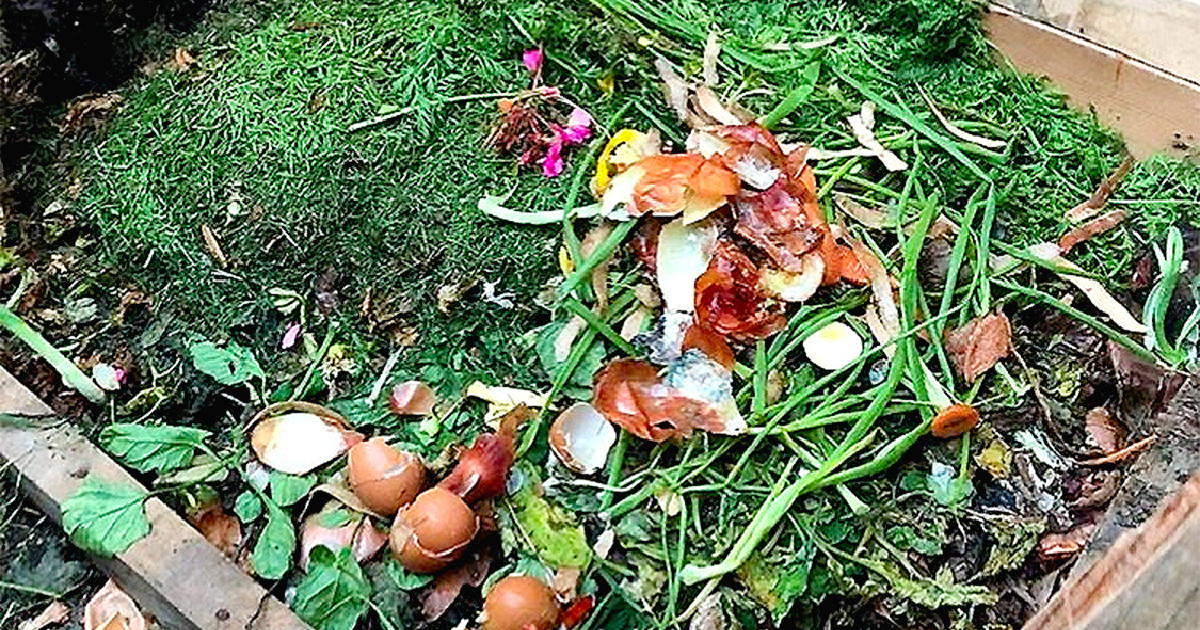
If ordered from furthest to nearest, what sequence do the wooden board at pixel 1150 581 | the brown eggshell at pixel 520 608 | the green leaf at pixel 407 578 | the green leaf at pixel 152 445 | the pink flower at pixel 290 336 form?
the pink flower at pixel 290 336 < the green leaf at pixel 152 445 < the green leaf at pixel 407 578 < the brown eggshell at pixel 520 608 < the wooden board at pixel 1150 581

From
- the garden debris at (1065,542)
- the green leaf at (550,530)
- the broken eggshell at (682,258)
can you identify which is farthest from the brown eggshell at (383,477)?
the garden debris at (1065,542)

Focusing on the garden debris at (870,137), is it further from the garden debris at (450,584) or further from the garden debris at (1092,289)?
the garden debris at (450,584)

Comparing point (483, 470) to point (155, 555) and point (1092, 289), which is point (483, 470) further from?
point (1092, 289)

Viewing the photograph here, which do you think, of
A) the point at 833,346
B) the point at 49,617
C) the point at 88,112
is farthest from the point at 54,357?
the point at 833,346

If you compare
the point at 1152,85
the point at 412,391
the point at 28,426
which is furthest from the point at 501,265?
the point at 1152,85

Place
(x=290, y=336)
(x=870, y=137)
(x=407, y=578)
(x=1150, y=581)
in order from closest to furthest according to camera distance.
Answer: (x=1150, y=581), (x=407, y=578), (x=290, y=336), (x=870, y=137)

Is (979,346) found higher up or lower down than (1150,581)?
lower down

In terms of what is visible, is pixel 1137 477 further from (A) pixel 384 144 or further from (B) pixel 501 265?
(A) pixel 384 144
